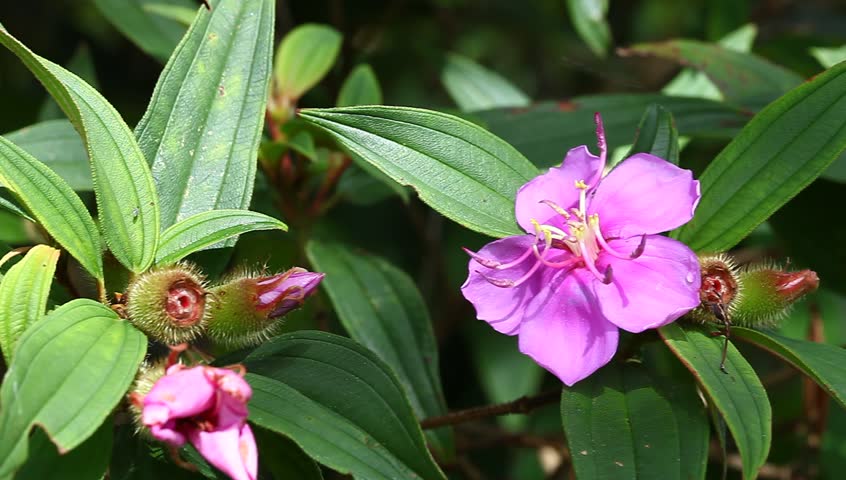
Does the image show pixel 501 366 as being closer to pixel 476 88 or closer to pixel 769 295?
pixel 476 88

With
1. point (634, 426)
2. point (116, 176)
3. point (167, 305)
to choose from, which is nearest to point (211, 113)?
point (116, 176)

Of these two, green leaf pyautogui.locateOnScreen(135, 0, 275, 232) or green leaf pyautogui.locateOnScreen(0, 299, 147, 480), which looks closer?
green leaf pyautogui.locateOnScreen(0, 299, 147, 480)

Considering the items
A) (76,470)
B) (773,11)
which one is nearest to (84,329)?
(76,470)

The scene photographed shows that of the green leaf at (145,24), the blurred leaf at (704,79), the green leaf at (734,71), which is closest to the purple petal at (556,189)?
the green leaf at (734,71)

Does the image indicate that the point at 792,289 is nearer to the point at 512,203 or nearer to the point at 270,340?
the point at 512,203

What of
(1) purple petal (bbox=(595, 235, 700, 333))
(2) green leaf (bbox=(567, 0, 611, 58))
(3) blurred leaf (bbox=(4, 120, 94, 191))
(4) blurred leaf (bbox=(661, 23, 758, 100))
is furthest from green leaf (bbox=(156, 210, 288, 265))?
(2) green leaf (bbox=(567, 0, 611, 58))

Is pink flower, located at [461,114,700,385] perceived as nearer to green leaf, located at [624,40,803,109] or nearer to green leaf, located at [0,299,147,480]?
green leaf, located at [0,299,147,480]
